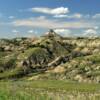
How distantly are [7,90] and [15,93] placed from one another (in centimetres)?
104

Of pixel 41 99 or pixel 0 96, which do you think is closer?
pixel 41 99

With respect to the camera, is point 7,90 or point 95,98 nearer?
point 95,98

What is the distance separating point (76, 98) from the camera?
18.2 m

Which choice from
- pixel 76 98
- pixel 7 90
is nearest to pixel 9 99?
pixel 7 90

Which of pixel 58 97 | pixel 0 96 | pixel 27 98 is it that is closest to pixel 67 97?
pixel 58 97

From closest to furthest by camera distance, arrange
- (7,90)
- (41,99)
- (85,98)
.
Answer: (41,99) → (85,98) → (7,90)

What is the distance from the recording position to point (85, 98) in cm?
1841

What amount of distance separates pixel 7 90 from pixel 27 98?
105 inches

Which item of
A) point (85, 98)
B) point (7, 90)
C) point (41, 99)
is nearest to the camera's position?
Answer: point (41, 99)

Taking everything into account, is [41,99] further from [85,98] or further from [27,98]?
[85,98]

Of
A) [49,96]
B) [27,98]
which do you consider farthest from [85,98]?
[27,98]

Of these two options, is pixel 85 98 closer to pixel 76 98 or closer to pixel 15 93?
pixel 76 98

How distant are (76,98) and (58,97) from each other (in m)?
1.02

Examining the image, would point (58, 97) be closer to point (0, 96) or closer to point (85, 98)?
point (85, 98)
